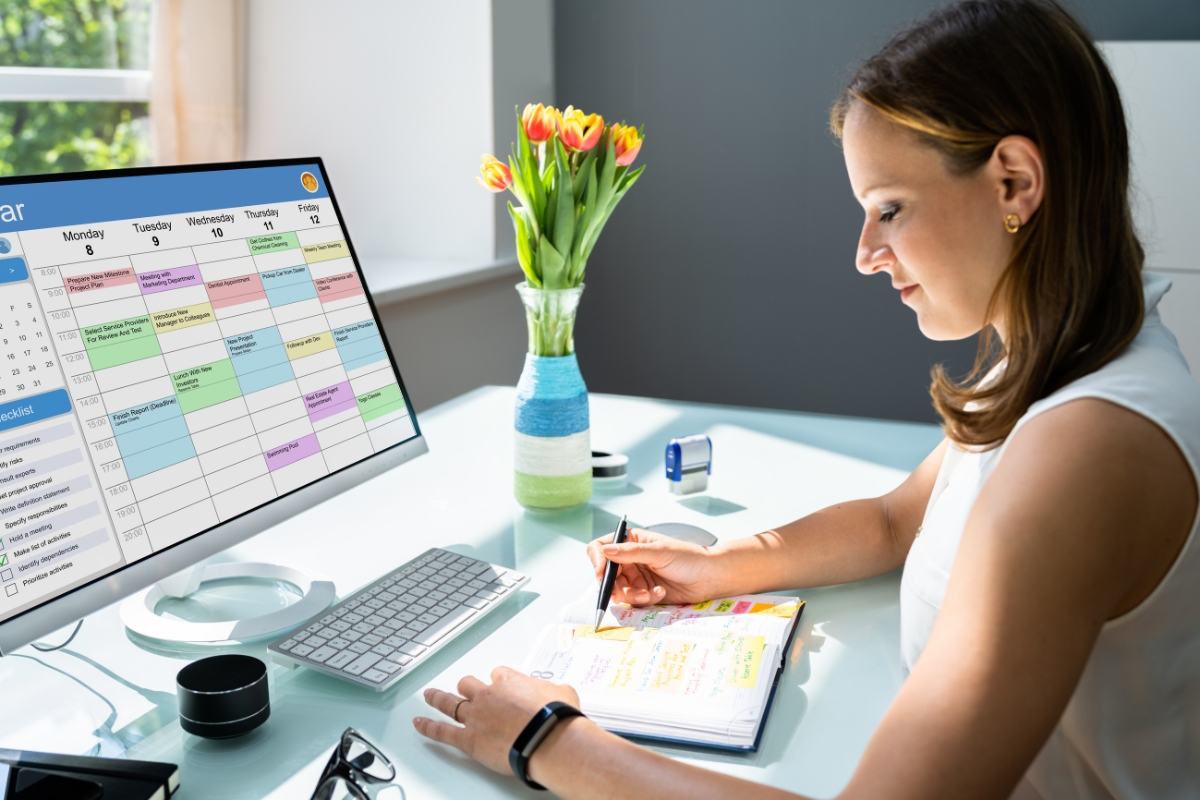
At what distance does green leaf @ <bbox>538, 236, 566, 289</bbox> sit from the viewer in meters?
1.28

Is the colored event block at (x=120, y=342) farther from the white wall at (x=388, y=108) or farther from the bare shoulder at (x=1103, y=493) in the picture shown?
the white wall at (x=388, y=108)

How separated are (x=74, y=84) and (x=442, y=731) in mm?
2230

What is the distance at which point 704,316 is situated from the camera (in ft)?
10.3

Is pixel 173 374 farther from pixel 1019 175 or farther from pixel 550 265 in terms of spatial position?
pixel 1019 175

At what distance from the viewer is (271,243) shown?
1103 millimetres

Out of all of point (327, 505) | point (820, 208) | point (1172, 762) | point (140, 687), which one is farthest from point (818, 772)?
point (820, 208)

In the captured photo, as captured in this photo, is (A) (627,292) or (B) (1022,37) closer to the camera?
(B) (1022,37)

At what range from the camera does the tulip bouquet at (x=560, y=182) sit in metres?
1.25

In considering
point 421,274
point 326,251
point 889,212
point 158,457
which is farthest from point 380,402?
point 421,274

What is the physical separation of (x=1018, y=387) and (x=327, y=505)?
0.92 metres

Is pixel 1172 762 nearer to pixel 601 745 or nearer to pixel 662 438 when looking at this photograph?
pixel 601 745

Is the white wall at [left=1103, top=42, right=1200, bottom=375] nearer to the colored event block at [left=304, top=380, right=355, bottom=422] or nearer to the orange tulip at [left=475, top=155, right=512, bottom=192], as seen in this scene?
the orange tulip at [left=475, top=155, right=512, bottom=192]

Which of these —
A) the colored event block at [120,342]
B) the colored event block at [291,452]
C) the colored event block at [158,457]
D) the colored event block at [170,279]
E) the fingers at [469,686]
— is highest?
the colored event block at [170,279]

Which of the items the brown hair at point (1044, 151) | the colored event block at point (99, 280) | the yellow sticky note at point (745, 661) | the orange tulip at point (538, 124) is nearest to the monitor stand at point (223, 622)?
the colored event block at point (99, 280)
